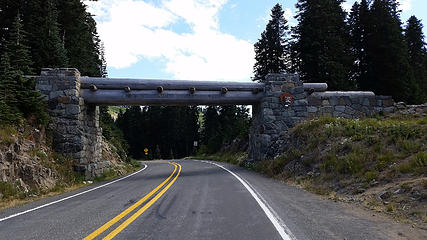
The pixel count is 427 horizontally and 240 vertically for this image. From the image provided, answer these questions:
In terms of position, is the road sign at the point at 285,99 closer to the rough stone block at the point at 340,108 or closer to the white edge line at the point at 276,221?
the rough stone block at the point at 340,108

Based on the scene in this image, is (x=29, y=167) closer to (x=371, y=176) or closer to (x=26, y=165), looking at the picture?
(x=26, y=165)

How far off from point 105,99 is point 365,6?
31.3m

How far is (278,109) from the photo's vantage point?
59.7 ft

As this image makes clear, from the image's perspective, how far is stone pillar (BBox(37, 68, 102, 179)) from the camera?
1473cm

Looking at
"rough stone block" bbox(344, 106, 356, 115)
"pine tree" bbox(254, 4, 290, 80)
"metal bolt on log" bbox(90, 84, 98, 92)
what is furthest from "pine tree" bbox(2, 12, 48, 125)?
"pine tree" bbox(254, 4, 290, 80)

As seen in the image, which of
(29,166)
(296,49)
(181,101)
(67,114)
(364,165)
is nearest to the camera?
(364,165)

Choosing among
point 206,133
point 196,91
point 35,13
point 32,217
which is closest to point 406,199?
point 32,217

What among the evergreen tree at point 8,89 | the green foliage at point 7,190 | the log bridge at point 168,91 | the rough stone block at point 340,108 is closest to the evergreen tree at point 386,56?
the rough stone block at point 340,108

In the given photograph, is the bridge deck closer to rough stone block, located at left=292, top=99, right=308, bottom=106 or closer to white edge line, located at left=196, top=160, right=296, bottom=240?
rough stone block, located at left=292, top=99, right=308, bottom=106

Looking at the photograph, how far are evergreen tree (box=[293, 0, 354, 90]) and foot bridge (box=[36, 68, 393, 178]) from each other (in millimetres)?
9181

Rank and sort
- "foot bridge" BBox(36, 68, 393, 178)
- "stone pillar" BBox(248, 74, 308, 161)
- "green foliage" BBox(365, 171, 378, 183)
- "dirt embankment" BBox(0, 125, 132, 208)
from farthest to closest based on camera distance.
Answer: "stone pillar" BBox(248, 74, 308, 161) < "foot bridge" BBox(36, 68, 393, 178) < "dirt embankment" BBox(0, 125, 132, 208) < "green foliage" BBox(365, 171, 378, 183)

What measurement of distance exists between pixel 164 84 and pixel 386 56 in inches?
971

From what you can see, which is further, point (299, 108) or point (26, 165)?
point (299, 108)

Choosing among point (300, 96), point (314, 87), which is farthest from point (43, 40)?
point (314, 87)
